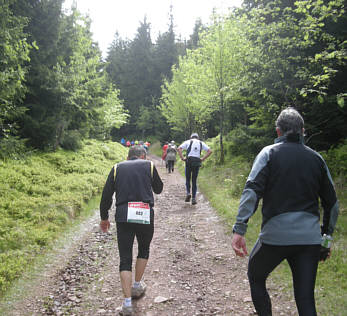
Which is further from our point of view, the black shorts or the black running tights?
the black shorts

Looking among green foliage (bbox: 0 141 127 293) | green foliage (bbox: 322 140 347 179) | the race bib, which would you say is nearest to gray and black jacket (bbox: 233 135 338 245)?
the race bib

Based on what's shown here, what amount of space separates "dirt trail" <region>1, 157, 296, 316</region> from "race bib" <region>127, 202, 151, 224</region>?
1.25 meters

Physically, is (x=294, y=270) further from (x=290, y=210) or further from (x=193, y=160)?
(x=193, y=160)

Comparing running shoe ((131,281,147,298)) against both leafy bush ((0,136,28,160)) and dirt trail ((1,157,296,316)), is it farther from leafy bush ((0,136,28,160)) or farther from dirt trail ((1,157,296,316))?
leafy bush ((0,136,28,160))

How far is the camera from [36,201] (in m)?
8.56

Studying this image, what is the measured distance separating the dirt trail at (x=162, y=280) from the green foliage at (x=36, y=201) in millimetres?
572

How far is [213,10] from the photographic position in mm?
17359

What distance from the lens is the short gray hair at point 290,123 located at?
2.84 metres

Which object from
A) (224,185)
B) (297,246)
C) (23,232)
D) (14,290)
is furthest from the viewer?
(224,185)

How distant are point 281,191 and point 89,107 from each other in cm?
1588

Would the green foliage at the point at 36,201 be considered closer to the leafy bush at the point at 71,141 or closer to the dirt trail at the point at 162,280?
the dirt trail at the point at 162,280

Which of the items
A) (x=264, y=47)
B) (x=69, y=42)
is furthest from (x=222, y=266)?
(x=69, y=42)

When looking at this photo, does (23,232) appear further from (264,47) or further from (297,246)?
(264,47)

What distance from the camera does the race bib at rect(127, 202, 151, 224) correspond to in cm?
404
